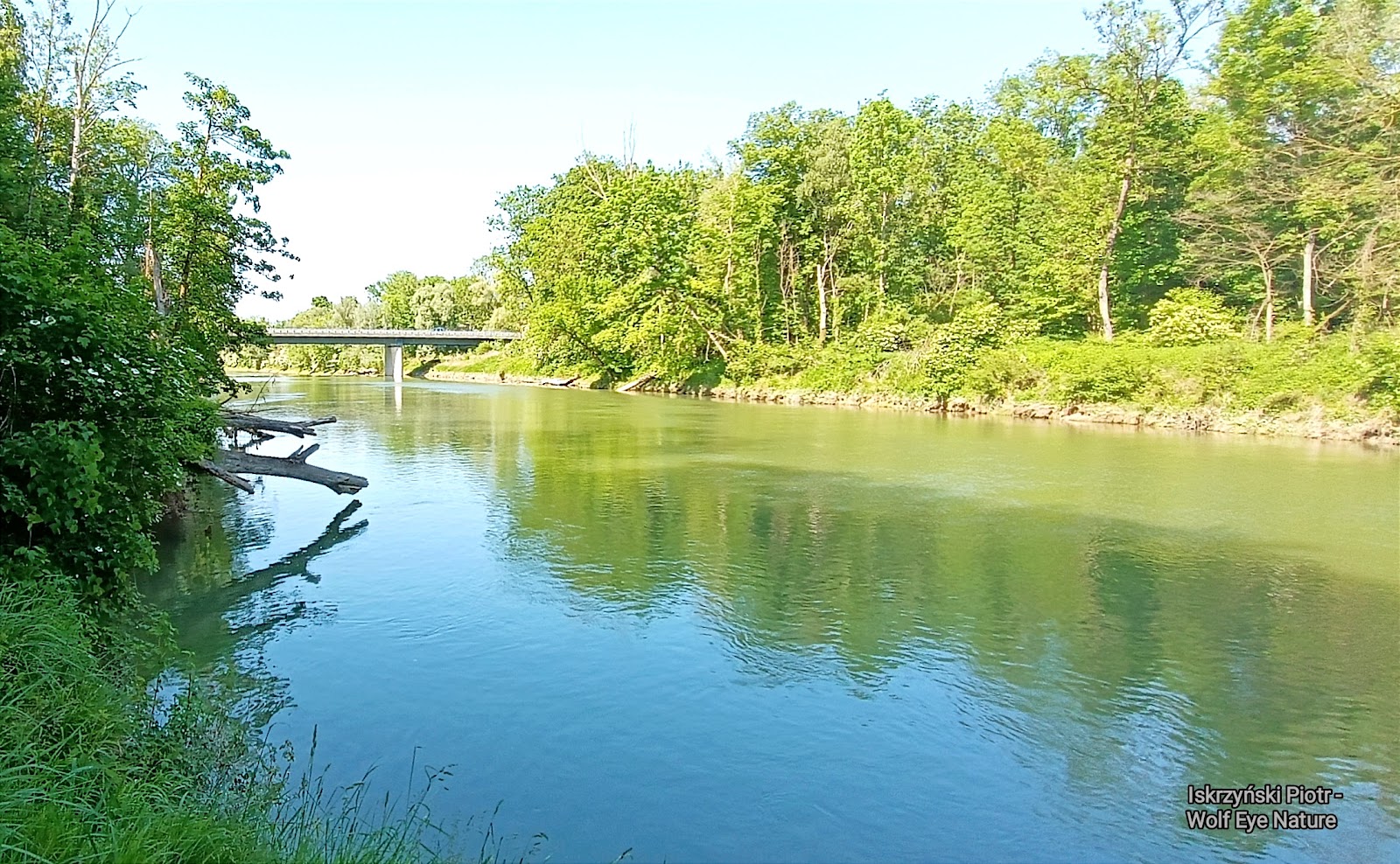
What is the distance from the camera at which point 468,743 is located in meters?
6.88

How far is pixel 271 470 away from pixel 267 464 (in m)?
0.10

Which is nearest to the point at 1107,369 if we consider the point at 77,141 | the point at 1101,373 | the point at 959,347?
the point at 1101,373

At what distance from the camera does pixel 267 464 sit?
13.7 meters

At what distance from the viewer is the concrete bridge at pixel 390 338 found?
6500 centimetres

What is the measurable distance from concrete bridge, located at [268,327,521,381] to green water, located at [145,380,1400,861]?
5059 cm

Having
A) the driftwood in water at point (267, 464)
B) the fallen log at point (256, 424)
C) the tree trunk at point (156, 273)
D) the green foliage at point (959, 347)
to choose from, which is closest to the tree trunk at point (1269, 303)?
the green foliage at point (959, 347)

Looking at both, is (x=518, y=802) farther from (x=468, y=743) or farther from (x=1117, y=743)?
Answer: (x=1117, y=743)

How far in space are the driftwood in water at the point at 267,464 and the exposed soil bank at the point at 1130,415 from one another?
2716 centimetres

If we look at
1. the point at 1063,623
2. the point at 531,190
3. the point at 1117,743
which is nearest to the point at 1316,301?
the point at 1063,623

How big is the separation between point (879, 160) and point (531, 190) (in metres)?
35.5

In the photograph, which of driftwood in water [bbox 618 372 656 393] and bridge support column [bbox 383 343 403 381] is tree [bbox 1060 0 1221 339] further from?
bridge support column [bbox 383 343 403 381]

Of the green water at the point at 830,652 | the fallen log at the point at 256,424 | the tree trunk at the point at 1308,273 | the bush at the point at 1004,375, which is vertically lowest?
the green water at the point at 830,652

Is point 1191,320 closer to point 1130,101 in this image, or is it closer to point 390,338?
point 1130,101

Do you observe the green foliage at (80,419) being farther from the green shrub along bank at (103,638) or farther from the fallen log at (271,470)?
the fallen log at (271,470)
